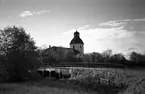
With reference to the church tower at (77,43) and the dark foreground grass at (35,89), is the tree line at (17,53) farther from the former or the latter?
the church tower at (77,43)

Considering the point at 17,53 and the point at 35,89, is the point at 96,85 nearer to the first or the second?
the point at 35,89

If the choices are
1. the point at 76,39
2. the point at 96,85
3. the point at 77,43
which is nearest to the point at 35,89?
the point at 96,85

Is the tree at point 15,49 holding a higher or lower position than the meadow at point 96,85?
higher

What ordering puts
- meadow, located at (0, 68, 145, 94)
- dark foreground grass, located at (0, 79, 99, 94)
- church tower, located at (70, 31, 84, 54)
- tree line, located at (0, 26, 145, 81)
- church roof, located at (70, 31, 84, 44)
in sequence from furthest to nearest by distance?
1. church roof, located at (70, 31, 84, 44)
2. church tower, located at (70, 31, 84, 54)
3. tree line, located at (0, 26, 145, 81)
4. meadow, located at (0, 68, 145, 94)
5. dark foreground grass, located at (0, 79, 99, 94)

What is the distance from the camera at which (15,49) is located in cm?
2256

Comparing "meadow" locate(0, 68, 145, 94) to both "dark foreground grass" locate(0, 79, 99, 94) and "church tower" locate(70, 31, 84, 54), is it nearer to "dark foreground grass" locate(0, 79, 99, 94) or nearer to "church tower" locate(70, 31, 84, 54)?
"dark foreground grass" locate(0, 79, 99, 94)

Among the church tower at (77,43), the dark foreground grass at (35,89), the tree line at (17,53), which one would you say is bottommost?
the dark foreground grass at (35,89)

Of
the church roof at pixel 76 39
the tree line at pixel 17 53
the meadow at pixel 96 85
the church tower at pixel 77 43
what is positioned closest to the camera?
the meadow at pixel 96 85

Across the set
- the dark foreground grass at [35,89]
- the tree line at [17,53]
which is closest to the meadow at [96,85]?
the dark foreground grass at [35,89]

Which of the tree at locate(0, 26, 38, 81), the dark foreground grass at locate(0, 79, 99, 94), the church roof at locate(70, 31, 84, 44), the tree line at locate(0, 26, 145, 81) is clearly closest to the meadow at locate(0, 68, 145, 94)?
the dark foreground grass at locate(0, 79, 99, 94)

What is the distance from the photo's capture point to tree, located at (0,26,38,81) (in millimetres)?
22016

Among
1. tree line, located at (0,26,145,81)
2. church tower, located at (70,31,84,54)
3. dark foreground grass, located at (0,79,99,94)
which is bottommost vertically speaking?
dark foreground grass, located at (0,79,99,94)

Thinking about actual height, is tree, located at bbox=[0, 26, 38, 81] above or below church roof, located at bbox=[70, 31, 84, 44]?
below

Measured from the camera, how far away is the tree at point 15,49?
22016 mm
